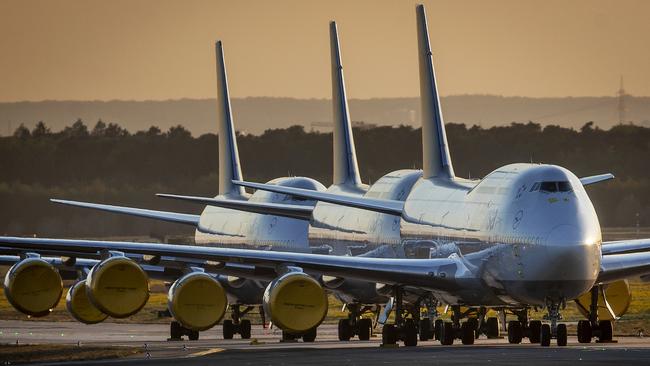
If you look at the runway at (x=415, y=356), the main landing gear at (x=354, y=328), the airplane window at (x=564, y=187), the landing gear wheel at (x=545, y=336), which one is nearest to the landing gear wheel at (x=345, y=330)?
the main landing gear at (x=354, y=328)

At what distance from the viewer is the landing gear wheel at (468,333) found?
38625 millimetres

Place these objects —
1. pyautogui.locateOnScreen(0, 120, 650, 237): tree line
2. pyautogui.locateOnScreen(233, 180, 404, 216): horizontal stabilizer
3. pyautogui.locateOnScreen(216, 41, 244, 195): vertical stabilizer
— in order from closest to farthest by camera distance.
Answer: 1. pyautogui.locateOnScreen(233, 180, 404, 216): horizontal stabilizer
2. pyautogui.locateOnScreen(216, 41, 244, 195): vertical stabilizer
3. pyautogui.locateOnScreen(0, 120, 650, 237): tree line

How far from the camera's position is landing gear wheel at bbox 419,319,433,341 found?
136 feet

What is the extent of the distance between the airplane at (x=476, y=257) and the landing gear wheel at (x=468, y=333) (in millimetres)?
33

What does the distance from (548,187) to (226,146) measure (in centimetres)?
2477

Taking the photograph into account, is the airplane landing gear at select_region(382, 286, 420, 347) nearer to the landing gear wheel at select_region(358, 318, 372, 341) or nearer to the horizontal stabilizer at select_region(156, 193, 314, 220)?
the horizontal stabilizer at select_region(156, 193, 314, 220)

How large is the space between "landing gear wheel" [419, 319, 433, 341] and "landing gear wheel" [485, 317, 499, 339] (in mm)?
3403

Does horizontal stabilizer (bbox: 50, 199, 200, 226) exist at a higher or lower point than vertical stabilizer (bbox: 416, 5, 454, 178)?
lower

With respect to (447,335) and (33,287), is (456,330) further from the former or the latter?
(33,287)

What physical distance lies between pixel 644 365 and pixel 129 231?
235 ft

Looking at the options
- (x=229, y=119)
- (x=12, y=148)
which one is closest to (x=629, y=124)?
(x=12, y=148)

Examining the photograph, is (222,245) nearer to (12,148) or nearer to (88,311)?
(88,311)

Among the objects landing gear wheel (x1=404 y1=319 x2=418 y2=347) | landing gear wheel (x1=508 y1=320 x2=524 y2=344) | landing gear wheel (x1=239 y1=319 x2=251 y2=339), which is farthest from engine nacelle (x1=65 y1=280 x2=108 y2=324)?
landing gear wheel (x1=239 y1=319 x2=251 y2=339)

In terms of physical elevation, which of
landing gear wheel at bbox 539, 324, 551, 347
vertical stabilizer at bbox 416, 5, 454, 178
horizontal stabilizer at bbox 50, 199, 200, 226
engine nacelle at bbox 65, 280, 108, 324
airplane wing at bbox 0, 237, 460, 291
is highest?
vertical stabilizer at bbox 416, 5, 454, 178
